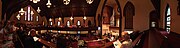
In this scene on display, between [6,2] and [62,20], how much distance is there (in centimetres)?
1485

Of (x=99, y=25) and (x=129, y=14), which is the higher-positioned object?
(x=129, y=14)

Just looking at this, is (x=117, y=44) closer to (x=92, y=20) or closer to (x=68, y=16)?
(x=92, y=20)

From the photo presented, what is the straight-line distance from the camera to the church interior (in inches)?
128

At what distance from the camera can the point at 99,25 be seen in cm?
2416

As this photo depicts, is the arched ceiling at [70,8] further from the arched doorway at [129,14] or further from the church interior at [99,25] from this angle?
the arched doorway at [129,14]

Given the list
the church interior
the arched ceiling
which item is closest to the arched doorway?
the church interior

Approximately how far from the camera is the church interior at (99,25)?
10.7 ft

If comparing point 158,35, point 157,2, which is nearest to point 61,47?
point 158,35

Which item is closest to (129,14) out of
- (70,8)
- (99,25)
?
(99,25)

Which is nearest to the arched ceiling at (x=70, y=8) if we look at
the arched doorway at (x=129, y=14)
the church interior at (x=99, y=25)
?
A: the church interior at (x=99, y=25)

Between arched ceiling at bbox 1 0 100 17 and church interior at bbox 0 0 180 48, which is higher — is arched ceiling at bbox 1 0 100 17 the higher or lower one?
the higher one

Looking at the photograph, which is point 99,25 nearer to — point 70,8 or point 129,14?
point 70,8

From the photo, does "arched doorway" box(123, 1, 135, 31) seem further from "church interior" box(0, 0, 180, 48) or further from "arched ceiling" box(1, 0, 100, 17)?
"arched ceiling" box(1, 0, 100, 17)

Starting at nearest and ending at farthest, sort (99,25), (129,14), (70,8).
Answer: (129,14)
(99,25)
(70,8)
